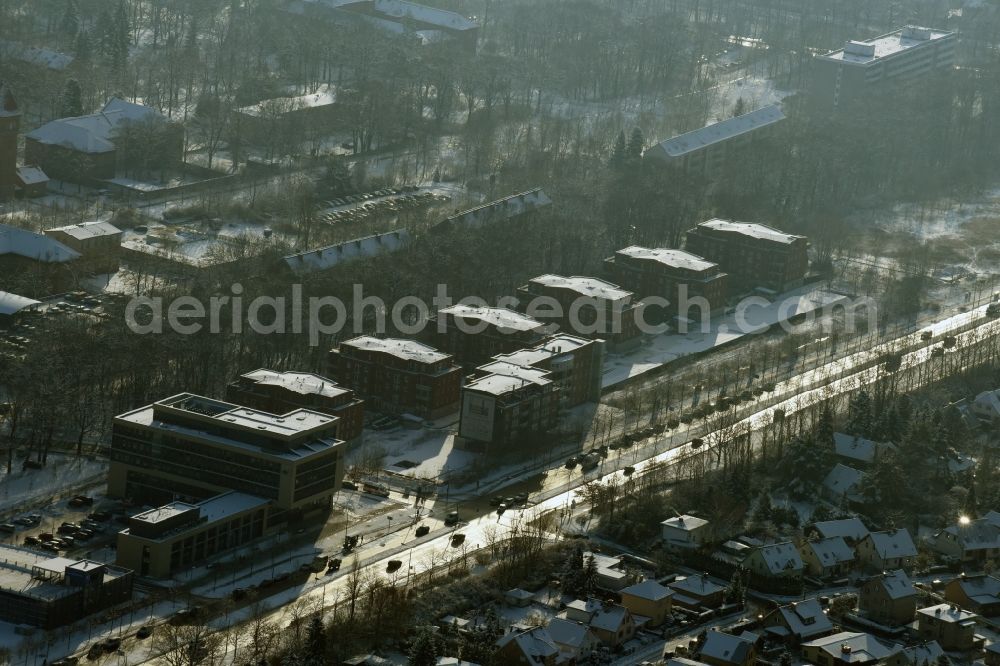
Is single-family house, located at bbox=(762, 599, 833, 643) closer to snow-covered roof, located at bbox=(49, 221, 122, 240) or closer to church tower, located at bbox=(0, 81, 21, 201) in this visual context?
snow-covered roof, located at bbox=(49, 221, 122, 240)

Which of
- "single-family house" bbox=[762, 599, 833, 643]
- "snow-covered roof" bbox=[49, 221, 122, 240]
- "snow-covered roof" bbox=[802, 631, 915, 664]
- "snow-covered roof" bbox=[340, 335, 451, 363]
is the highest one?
"snow-covered roof" bbox=[802, 631, 915, 664]

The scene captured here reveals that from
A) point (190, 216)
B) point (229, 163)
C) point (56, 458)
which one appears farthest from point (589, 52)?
point (56, 458)

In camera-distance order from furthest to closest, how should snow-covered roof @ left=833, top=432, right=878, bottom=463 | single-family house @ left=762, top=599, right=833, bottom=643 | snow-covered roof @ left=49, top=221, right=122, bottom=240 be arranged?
snow-covered roof @ left=49, top=221, right=122, bottom=240
snow-covered roof @ left=833, top=432, right=878, bottom=463
single-family house @ left=762, top=599, right=833, bottom=643

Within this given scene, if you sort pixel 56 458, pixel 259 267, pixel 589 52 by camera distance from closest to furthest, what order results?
pixel 56 458 < pixel 259 267 < pixel 589 52

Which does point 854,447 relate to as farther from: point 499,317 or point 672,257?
point 672,257

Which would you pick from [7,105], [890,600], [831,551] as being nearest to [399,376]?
[831,551]

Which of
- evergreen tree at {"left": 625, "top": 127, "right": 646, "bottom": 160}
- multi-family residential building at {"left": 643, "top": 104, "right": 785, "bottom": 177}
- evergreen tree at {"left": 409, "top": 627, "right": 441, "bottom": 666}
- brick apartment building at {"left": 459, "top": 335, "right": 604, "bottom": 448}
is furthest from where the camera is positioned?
multi-family residential building at {"left": 643, "top": 104, "right": 785, "bottom": 177}

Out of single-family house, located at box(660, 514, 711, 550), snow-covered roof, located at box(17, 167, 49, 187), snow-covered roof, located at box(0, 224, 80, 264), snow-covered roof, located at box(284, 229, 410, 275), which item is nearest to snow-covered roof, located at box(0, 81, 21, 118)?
snow-covered roof, located at box(17, 167, 49, 187)

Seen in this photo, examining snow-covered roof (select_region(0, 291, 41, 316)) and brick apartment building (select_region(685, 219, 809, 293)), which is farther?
brick apartment building (select_region(685, 219, 809, 293))

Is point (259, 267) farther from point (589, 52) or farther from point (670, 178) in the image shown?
point (589, 52)
